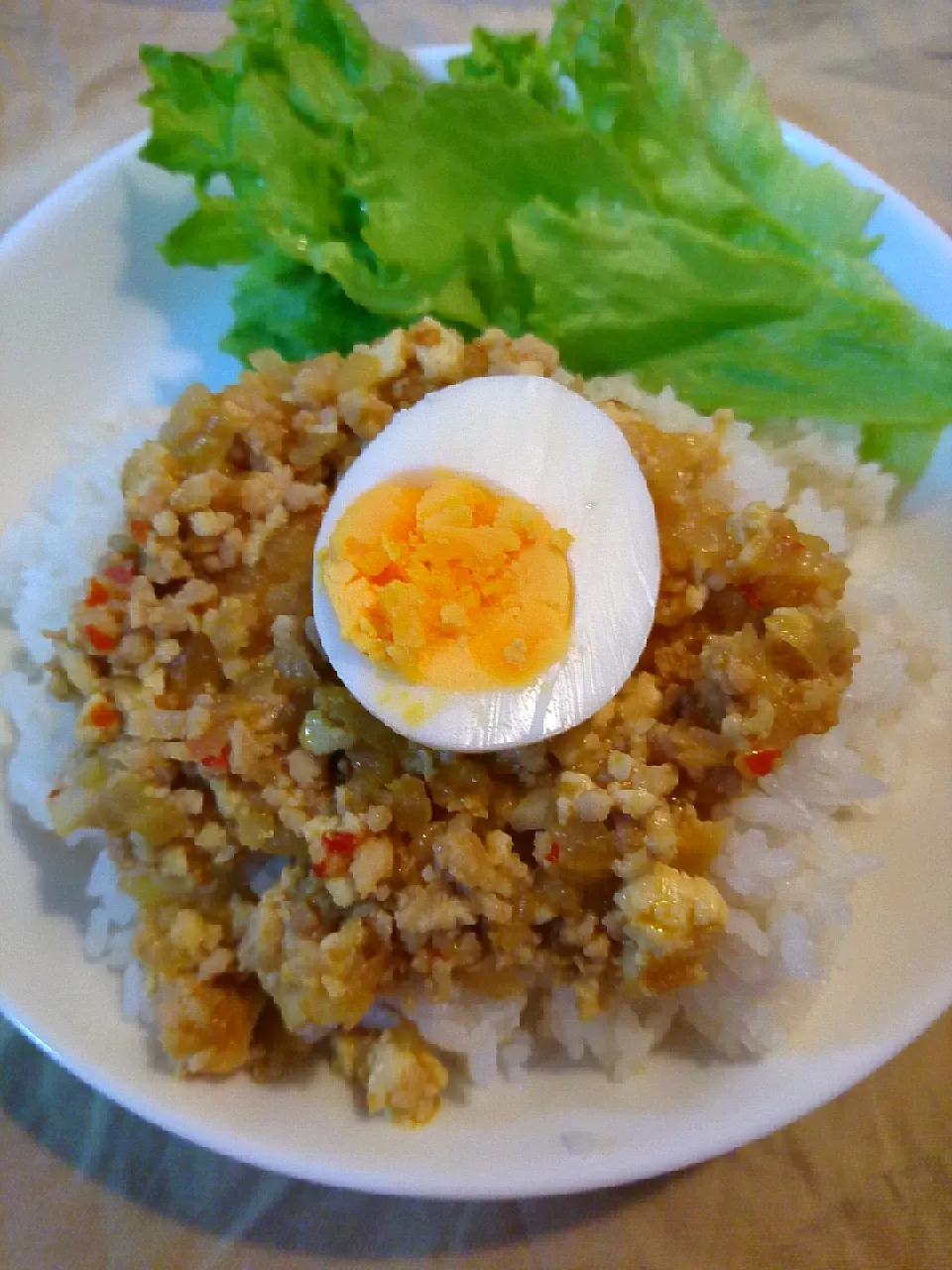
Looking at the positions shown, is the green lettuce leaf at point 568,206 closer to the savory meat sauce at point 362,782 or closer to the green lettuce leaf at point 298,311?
the green lettuce leaf at point 298,311

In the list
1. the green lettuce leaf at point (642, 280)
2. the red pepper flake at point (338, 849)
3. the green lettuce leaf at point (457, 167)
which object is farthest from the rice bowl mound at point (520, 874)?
the green lettuce leaf at point (457, 167)

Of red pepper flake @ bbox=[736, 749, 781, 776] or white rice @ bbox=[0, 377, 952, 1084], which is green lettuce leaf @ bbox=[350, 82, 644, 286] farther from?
red pepper flake @ bbox=[736, 749, 781, 776]

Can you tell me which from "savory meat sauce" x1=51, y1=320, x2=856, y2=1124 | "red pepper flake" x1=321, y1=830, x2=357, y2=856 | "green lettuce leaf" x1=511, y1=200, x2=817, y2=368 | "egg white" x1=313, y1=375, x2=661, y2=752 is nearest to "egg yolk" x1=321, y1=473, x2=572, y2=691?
"egg white" x1=313, y1=375, x2=661, y2=752

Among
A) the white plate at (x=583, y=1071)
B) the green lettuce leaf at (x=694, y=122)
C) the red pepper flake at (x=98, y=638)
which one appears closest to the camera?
the white plate at (x=583, y=1071)

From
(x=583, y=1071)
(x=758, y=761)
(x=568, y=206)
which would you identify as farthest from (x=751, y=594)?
(x=568, y=206)

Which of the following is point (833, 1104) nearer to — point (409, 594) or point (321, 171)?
point (409, 594)

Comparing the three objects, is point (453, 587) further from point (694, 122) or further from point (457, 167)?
point (694, 122)

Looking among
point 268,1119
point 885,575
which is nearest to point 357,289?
point 885,575
